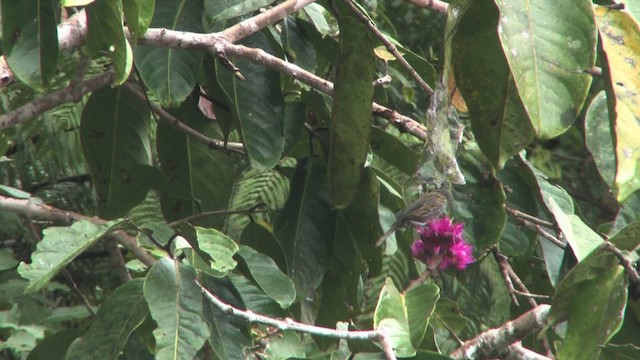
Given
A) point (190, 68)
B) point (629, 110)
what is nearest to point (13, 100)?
point (190, 68)

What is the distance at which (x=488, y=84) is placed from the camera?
1190 millimetres

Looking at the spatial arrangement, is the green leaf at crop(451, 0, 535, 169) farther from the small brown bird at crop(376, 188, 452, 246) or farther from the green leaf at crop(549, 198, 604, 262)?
the small brown bird at crop(376, 188, 452, 246)

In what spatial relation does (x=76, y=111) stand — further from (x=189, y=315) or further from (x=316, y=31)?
(x=189, y=315)

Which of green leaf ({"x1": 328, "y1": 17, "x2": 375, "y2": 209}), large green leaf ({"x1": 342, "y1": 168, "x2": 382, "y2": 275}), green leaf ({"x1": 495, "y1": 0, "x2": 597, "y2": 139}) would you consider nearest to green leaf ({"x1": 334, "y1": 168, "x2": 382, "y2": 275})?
large green leaf ({"x1": 342, "y1": 168, "x2": 382, "y2": 275})

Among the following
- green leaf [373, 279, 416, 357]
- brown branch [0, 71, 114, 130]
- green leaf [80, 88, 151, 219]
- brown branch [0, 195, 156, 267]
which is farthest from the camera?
green leaf [80, 88, 151, 219]

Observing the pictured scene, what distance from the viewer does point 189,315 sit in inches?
56.1

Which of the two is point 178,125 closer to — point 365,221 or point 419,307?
point 365,221

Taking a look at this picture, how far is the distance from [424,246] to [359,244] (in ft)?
1.58

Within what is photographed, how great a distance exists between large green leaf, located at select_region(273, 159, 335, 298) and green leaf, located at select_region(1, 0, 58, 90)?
64 cm

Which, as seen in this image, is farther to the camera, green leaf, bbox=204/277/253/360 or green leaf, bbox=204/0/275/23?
green leaf, bbox=204/0/275/23

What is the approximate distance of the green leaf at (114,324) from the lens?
4.79 feet

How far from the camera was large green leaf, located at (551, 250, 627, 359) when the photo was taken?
43.6 inches

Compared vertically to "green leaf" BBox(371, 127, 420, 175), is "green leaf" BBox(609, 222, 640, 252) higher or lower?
higher

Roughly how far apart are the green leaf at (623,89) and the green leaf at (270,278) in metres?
0.68
